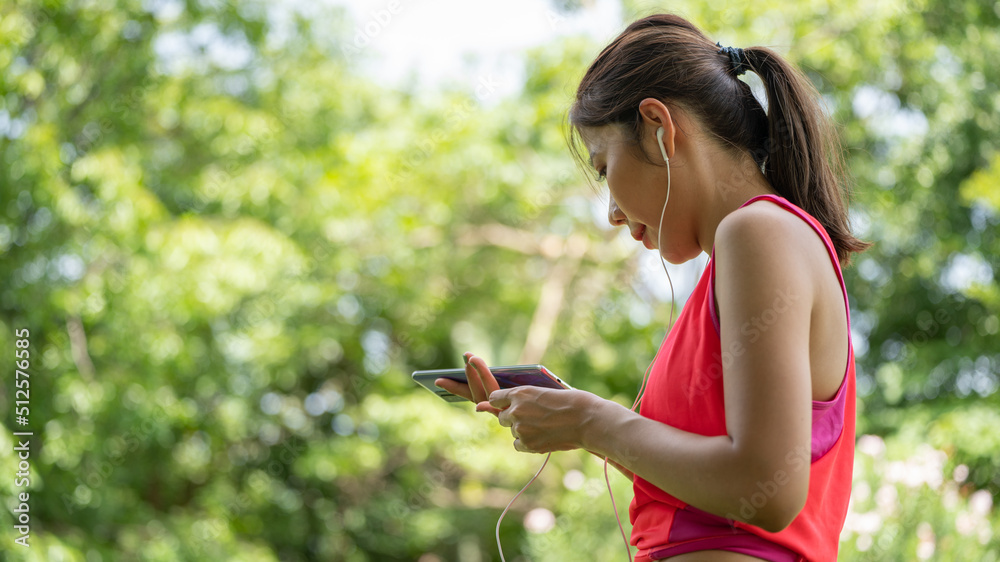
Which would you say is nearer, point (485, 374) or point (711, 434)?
point (711, 434)

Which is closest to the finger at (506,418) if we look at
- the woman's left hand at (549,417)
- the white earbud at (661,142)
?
the woman's left hand at (549,417)

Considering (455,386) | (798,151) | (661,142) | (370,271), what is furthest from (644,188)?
(370,271)

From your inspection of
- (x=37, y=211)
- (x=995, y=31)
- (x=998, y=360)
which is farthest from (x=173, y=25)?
(x=998, y=360)

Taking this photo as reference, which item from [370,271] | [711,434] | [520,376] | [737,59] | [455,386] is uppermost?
[737,59]

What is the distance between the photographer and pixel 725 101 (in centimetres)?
99

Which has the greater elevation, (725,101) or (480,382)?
(725,101)

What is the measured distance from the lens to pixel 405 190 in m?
6.21

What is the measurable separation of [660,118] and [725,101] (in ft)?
0.34

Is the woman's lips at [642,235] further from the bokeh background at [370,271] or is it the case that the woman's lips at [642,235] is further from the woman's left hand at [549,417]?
the bokeh background at [370,271]

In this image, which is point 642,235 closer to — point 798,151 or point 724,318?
point 798,151

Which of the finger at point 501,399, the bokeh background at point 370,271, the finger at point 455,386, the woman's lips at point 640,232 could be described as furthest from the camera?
the bokeh background at point 370,271

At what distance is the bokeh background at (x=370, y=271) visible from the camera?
4.32m

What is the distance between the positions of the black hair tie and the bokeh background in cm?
301

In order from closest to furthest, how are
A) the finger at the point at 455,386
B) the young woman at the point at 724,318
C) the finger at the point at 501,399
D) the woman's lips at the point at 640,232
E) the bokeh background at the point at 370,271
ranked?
the young woman at the point at 724,318 → the finger at the point at 501,399 → the woman's lips at the point at 640,232 → the finger at the point at 455,386 → the bokeh background at the point at 370,271
